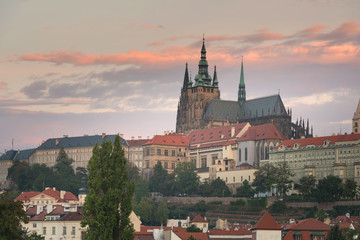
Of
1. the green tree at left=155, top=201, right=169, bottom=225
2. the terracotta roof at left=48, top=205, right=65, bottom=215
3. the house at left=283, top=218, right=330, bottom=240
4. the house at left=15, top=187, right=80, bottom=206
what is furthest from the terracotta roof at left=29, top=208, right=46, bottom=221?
the house at left=15, top=187, right=80, bottom=206

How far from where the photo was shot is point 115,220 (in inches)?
2313

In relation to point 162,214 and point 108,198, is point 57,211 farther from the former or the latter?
point 162,214

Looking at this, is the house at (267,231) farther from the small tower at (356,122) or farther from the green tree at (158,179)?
the green tree at (158,179)

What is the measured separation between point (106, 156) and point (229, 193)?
357ft

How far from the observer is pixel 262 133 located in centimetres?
18438

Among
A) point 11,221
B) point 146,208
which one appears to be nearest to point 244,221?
point 146,208

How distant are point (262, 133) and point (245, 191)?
80.3 ft

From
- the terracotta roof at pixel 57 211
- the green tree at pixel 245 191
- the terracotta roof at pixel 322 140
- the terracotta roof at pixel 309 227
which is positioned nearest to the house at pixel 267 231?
the terracotta roof at pixel 309 227

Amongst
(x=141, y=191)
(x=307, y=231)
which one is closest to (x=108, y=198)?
(x=307, y=231)

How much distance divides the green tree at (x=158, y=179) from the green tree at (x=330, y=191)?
46.6 metres

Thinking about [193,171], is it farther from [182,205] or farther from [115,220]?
[115,220]

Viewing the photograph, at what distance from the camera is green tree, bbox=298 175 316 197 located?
151000 mm

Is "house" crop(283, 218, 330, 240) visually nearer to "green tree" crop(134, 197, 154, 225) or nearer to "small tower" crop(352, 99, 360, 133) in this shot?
"green tree" crop(134, 197, 154, 225)

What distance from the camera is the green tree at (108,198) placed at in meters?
58.5
